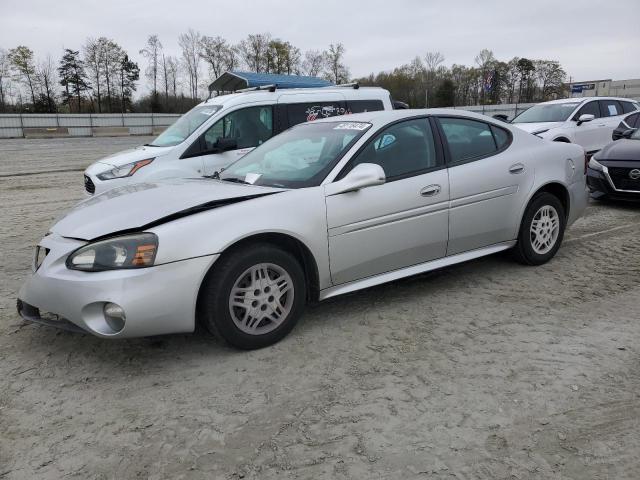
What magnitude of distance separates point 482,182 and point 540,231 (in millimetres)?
1006

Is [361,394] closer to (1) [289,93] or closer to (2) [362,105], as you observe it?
(1) [289,93]

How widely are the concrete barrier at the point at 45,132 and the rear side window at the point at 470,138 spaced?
122 feet

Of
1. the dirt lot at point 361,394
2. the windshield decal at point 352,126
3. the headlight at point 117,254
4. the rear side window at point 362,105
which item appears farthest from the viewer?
the rear side window at point 362,105

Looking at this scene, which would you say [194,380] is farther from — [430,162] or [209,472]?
[430,162]

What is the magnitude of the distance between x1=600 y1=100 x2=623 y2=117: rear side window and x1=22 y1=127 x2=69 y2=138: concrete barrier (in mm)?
34764

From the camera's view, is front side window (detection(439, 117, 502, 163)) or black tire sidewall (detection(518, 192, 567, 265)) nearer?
front side window (detection(439, 117, 502, 163))

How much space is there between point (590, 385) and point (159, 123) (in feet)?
138

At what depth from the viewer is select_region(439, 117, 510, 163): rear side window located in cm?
448

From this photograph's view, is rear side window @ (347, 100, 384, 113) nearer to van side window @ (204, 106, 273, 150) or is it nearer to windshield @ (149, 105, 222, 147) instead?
van side window @ (204, 106, 273, 150)

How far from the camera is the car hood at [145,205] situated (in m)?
3.31

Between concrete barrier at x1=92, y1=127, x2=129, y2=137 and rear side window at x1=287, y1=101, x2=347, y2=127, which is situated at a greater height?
concrete barrier at x1=92, y1=127, x2=129, y2=137

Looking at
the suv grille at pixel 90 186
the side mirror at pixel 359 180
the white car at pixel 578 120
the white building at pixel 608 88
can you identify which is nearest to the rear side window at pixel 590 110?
the white car at pixel 578 120

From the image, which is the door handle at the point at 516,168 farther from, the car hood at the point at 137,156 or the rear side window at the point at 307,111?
the car hood at the point at 137,156

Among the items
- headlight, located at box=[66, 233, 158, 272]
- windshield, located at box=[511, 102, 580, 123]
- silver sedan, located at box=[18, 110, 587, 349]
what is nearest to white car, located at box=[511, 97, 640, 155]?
windshield, located at box=[511, 102, 580, 123]
